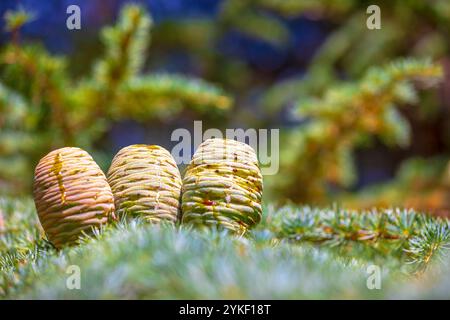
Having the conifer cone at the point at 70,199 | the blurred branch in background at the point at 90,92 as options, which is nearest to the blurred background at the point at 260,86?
the blurred branch in background at the point at 90,92

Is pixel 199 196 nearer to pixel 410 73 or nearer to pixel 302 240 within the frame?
pixel 302 240

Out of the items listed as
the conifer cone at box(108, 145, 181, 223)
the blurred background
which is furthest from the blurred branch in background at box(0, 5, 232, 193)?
the conifer cone at box(108, 145, 181, 223)

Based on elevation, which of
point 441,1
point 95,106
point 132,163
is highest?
point 441,1

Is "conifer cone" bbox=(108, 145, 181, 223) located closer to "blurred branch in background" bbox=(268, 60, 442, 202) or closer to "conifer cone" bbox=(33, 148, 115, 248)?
"conifer cone" bbox=(33, 148, 115, 248)

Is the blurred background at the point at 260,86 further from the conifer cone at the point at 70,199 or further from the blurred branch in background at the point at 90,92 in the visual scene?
the conifer cone at the point at 70,199

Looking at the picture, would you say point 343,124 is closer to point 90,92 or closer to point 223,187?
point 90,92

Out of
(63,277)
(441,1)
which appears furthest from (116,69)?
(441,1)

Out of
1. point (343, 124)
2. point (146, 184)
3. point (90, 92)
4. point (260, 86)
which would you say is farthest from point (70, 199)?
point (260, 86)
